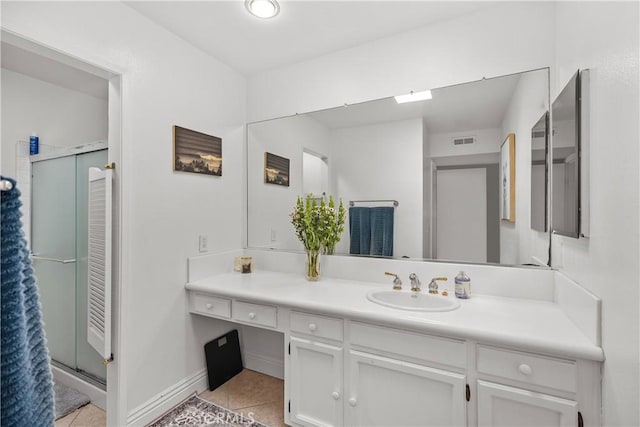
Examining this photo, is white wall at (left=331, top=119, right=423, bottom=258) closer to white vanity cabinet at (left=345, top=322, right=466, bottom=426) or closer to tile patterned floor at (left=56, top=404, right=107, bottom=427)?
white vanity cabinet at (left=345, top=322, right=466, bottom=426)

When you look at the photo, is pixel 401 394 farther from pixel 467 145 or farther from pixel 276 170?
→ pixel 276 170

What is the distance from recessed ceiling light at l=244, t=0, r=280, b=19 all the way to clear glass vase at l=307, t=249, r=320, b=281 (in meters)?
1.50

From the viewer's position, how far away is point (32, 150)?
2471 millimetres

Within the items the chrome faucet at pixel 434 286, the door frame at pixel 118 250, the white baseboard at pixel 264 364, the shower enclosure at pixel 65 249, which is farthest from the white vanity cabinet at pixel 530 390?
the shower enclosure at pixel 65 249

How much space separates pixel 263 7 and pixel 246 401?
248 cm

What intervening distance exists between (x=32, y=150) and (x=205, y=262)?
1675 millimetres

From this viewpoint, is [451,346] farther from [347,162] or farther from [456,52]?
[456,52]

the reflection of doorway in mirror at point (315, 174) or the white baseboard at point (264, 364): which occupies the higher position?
the reflection of doorway in mirror at point (315, 174)

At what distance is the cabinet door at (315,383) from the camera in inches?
64.3

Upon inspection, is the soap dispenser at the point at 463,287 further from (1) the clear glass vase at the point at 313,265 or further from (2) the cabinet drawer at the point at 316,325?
(1) the clear glass vase at the point at 313,265

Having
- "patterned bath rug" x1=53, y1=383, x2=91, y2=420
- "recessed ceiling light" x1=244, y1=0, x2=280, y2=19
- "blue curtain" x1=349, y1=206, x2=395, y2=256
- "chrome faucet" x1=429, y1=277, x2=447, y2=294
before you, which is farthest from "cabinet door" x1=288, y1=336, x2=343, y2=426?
"recessed ceiling light" x1=244, y1=0, x2=280, y2=19

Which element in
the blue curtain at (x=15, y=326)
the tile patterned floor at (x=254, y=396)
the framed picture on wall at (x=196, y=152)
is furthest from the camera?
the framed picture on wall at (x=196, y=152)

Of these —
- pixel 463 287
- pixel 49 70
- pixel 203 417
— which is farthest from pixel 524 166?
pixel 49 70

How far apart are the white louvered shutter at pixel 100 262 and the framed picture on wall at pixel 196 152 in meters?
0.44
